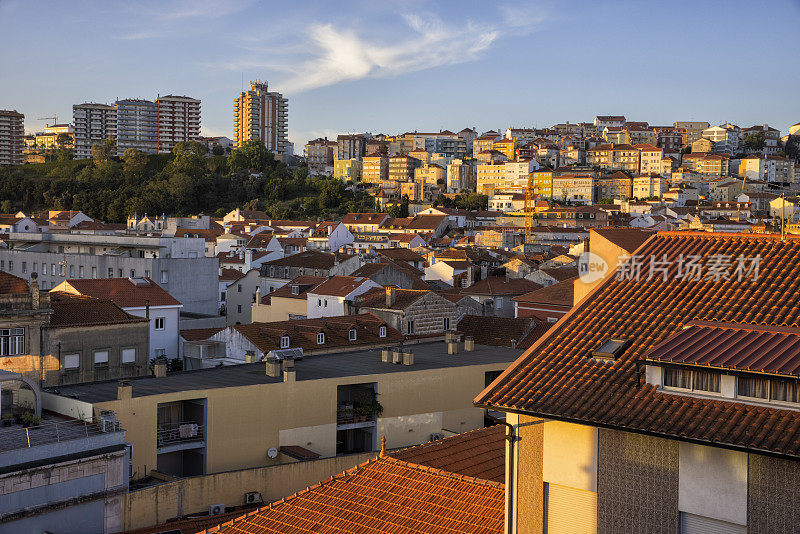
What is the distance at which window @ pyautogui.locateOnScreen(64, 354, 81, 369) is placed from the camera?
91.6 ft

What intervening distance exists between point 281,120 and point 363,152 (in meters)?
16.9

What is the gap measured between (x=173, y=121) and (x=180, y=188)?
135 ft

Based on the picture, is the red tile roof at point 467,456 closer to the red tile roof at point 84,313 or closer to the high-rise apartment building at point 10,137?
the red tile roof at point 84,313

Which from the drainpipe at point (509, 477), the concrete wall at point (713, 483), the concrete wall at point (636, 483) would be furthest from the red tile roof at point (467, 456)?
the concrete wall at point (713, 483)

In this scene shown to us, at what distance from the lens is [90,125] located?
15688 centimetres

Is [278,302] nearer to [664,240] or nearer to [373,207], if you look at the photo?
[664,240]

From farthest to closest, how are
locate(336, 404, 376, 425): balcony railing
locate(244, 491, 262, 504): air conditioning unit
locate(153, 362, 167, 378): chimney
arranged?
locate(336, 404, 376, 425): balcony railing → locate(153, 362, 167, 378): chimney → locate(244, 491, 262, 504): air conditioning unit

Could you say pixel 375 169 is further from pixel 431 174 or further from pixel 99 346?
pixel 99 346

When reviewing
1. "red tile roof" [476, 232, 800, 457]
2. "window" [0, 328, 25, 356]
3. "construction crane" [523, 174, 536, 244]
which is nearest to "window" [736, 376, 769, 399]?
"red tile roof" [476, 232, 800, 457]

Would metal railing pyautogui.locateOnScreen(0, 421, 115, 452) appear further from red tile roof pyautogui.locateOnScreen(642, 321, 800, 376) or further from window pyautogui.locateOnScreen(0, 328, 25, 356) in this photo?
red tile roof pyautogui.locateOnScreen(642, 321, 800, 376)

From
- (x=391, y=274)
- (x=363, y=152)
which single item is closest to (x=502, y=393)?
(x=391, y=274)

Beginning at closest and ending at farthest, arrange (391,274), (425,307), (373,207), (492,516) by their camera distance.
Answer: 1. (492,516)
2. (425,307)
3. (391,274)
4. (373,207)

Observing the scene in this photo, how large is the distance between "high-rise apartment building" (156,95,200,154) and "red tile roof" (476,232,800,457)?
15168cm

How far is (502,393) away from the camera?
8.86 metres
